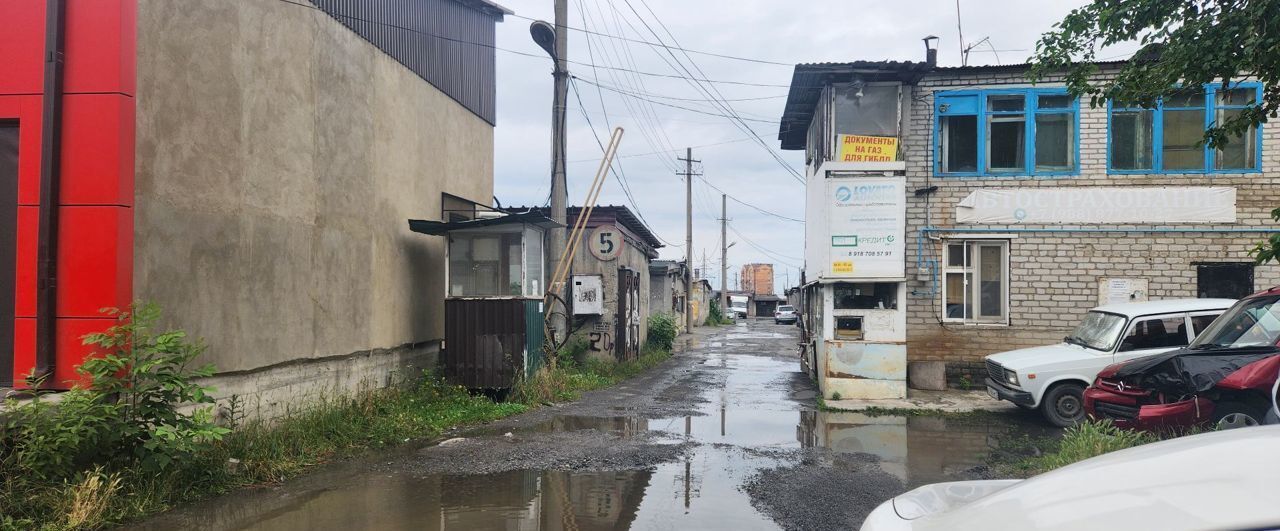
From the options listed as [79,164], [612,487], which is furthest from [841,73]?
[79,164]

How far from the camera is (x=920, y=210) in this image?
44.5ft

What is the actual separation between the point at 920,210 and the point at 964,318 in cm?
200

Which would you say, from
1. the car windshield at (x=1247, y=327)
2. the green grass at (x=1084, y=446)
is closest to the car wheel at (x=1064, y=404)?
the car windshield at (x=1247, y=327)

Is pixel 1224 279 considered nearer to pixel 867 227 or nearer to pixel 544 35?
pixel 867 227

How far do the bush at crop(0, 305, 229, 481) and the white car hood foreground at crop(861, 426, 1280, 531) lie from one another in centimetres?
586

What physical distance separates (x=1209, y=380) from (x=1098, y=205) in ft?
21.6

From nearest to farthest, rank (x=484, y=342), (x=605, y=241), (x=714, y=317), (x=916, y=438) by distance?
(x=916, y=438)
(x=484, y=342)
(x=605, y=241)
(x=714, y=317)

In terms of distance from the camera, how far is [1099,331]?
10.8m

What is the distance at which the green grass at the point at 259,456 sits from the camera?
17.6 ft

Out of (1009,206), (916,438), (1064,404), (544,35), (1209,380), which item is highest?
(544,35)

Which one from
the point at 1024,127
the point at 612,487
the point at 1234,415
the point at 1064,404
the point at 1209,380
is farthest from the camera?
the point at 1024,127

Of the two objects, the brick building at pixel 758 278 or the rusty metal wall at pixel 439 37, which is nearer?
the rusty metal wall at pixel 439 37

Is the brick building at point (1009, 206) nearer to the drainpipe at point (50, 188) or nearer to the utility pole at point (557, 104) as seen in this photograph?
the utility pole at point (557, 104)

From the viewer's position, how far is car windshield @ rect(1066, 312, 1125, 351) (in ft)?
34.0
